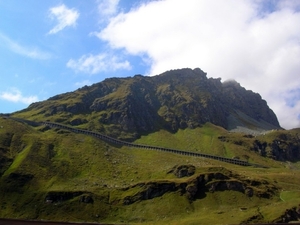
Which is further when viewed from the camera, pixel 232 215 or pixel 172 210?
pixel 172 210

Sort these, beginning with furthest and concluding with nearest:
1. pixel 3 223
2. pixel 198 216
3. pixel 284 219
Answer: pixel 198 216 < pixel 284 219 < pixel 3 223

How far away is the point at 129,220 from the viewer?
190750 mm

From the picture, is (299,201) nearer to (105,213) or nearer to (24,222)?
(105,213)

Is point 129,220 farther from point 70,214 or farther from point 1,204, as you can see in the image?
point 1,204

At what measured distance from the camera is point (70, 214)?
194000 mm

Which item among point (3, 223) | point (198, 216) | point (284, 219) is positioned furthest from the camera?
point (198, 216)

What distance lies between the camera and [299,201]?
199 m

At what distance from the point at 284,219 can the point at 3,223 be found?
144474mm

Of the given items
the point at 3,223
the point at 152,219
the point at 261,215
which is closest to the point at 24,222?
the point at 3,223

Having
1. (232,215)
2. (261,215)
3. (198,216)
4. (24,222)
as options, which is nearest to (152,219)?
(198,216)

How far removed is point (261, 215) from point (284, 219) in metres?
10.8

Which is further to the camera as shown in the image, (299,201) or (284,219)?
(299,201)

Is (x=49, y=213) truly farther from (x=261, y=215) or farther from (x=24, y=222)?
(x=24, y=222)

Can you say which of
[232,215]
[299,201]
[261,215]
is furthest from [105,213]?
[299,201]
